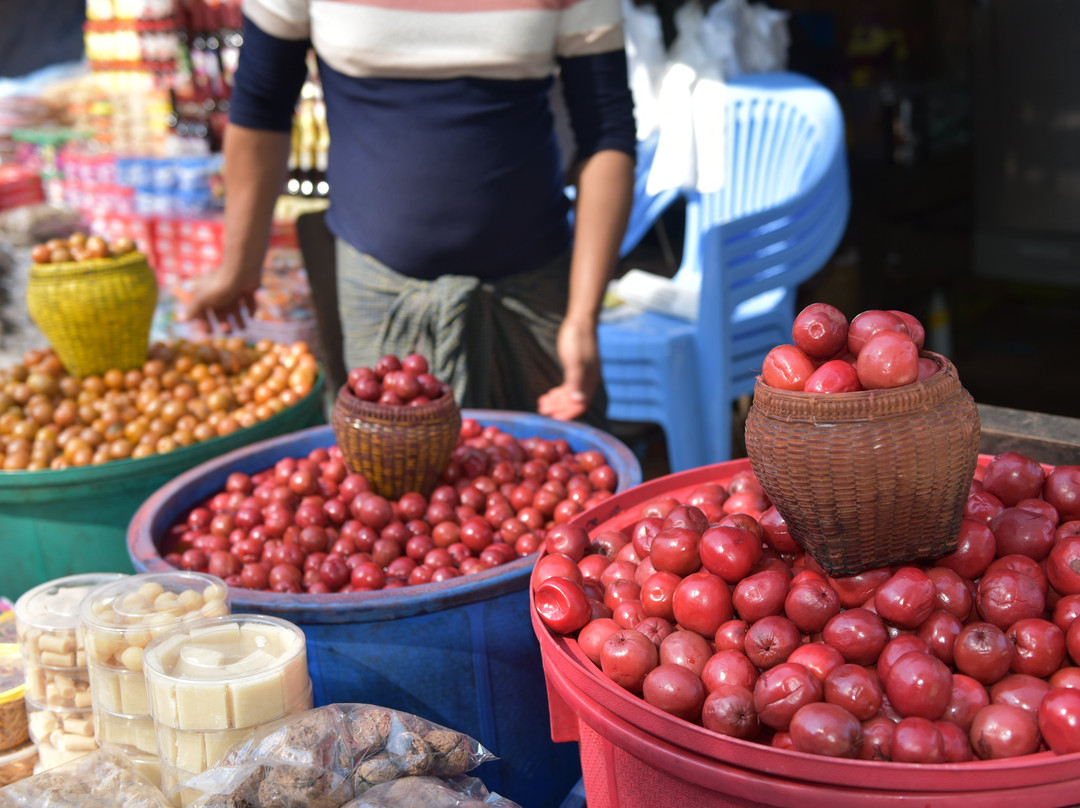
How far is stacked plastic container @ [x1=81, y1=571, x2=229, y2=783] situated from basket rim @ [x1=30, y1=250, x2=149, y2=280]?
4.90 ft

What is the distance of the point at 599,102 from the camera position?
94.8 inches

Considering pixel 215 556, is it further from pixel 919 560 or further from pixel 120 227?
pixel 120 227

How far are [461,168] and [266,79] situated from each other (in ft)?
1.93

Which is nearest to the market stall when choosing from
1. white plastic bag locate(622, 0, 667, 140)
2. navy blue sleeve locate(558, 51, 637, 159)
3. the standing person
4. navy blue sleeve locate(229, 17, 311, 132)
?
the standing person

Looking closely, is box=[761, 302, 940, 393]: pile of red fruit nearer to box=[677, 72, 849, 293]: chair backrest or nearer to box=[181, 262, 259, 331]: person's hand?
box=[181, 262, 259, 331]: person's hand

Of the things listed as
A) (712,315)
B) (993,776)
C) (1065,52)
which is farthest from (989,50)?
(993,776)

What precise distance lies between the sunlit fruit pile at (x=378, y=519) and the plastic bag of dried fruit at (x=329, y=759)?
0.46m

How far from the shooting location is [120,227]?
5.24 metres

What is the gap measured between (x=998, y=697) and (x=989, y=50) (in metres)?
4.50

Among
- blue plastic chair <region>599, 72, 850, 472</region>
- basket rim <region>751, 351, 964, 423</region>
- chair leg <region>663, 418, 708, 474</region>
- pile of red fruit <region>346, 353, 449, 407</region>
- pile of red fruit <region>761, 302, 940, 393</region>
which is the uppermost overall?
pile of red fruit <region>761, 302, 940, 393</region>

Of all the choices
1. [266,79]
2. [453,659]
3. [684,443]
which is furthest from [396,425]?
[684,443]

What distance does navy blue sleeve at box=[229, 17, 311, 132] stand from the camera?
240 cm

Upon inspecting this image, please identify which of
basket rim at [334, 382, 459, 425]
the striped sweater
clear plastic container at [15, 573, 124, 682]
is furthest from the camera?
the striped sweater

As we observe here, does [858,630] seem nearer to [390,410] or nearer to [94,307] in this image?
[390,410]
